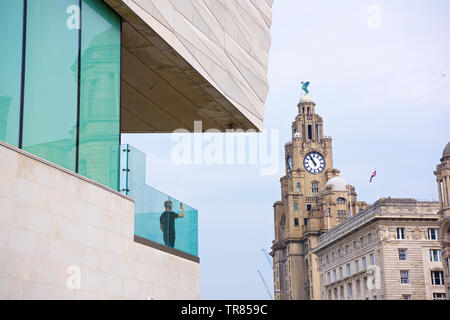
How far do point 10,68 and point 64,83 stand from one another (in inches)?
60.8

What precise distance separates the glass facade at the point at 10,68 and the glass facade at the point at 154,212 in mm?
3686

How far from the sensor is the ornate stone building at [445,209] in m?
79.9

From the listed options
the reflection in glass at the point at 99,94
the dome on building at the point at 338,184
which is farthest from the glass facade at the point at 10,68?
the dome on building at the point at 338,184

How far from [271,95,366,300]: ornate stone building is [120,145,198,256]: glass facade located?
133 metres

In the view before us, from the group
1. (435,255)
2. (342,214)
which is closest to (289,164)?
(342,214)

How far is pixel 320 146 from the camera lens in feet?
582

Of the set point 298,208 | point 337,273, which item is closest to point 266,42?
point 337,273

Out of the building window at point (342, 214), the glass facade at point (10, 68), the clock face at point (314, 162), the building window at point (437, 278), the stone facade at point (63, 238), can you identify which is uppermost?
→ the clock face at point (314, 162)

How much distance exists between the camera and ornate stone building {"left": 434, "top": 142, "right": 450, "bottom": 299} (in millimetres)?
79875

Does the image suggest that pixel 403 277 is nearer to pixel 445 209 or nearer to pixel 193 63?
pixel 445 209

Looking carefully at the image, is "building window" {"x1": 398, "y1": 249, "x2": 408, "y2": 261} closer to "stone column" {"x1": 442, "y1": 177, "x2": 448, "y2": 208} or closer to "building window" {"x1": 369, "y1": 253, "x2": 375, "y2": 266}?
"building window" {"x1": 369, "y1": 253, "x2": 375, "y2": 266}

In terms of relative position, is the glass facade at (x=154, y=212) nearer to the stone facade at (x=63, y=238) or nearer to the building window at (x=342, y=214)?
the stone facade at (x=63, y=238)

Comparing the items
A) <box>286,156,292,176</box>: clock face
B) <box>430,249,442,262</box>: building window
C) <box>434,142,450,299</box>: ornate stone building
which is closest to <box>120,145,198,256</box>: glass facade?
<box>434,142,450,299</box>: ornate stone building
